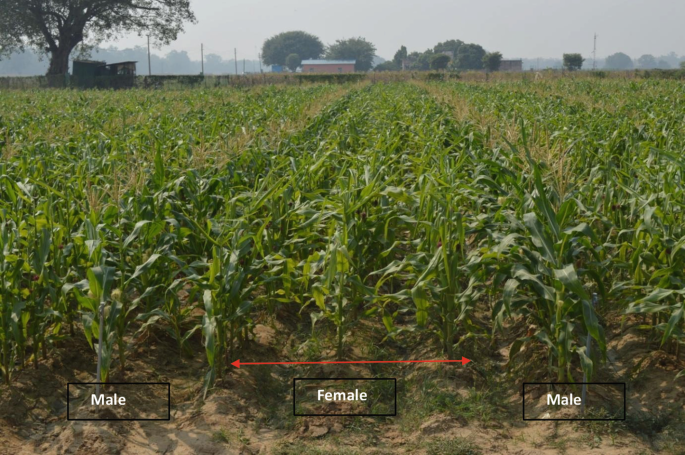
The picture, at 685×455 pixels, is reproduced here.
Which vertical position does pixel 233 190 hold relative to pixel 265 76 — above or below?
below

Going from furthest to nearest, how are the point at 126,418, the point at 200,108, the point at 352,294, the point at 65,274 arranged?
the point at 200,108 < the point at 352,294 < the point at 65,274 < the point at 126,418

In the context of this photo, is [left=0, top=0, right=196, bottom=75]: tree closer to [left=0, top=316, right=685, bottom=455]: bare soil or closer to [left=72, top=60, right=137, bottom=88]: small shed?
[left=72, top=60, right=137, bottom=88]: small shed

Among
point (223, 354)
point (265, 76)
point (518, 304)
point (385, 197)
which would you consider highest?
point (265, 76)

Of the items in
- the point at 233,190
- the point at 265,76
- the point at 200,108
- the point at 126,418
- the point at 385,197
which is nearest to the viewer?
the point at 126,418

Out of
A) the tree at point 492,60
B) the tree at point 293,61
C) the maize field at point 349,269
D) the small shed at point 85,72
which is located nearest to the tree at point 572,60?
the tree at point 492,60

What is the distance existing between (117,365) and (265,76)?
5244cm

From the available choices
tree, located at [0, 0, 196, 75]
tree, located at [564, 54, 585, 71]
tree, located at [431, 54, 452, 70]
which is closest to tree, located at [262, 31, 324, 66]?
tree, located at [431, 54, 452, 70]

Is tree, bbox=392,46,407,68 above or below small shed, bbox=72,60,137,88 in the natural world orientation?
above

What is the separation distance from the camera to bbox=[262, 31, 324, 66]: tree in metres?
148

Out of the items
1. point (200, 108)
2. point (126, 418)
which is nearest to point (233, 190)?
point (126, 418)

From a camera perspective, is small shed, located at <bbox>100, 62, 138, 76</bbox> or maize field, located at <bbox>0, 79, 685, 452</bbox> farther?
small shed, located at <bbox>100, 62, 138, 76</bbox>

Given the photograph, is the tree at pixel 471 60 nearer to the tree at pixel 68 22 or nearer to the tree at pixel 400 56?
the tree at pixel 400 56

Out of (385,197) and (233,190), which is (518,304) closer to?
(385,197)

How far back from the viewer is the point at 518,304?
3877 mm
